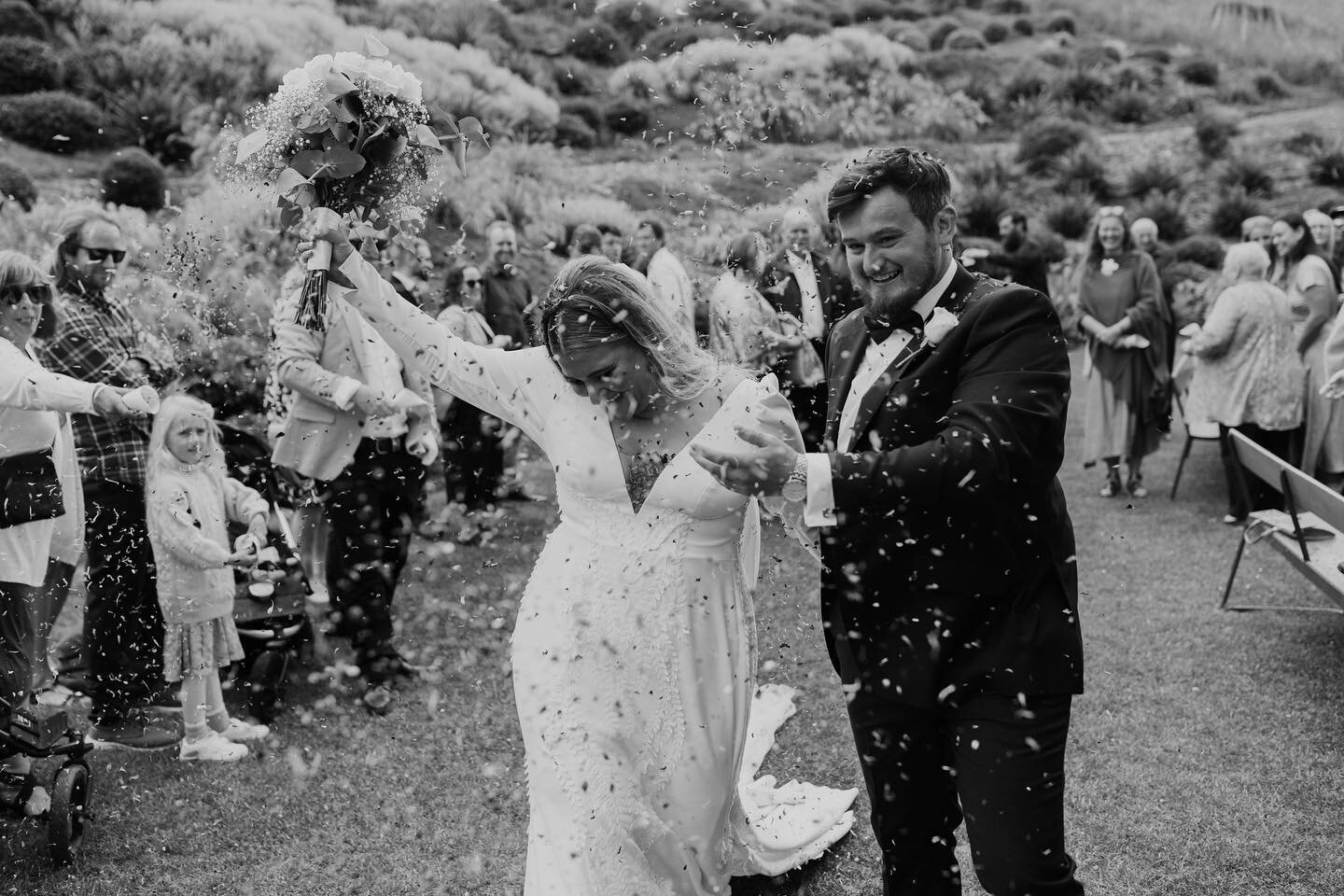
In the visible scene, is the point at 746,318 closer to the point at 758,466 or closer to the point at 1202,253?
the point at 758,466

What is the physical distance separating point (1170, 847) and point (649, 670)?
2.07 meters

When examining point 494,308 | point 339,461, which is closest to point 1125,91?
point 494,308

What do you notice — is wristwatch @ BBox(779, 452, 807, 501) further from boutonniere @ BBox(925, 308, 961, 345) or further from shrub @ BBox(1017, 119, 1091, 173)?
shrub @ BBox(1017, 119, 1091, 173)

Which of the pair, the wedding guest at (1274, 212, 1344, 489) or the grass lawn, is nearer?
the grass lawn

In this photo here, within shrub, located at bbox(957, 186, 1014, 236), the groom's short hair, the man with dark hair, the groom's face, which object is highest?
the groom's short hair

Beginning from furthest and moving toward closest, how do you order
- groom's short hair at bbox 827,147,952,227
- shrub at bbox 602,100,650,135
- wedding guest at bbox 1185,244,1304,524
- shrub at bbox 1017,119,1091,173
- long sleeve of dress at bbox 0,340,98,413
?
shrub at bbox 1017,119,1091,173 < shrub at bbox 602,100,650,135 < wedding guest at bbox 1185,244,1304,524 < long sleeve of dress at bbox 0,340,98,413 < groom's short hair at bbox 827,147,952,227

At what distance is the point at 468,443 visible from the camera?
8992mm

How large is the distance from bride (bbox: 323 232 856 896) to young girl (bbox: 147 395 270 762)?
2.03m

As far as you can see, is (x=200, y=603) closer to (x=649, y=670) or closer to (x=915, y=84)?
(x=649, y=670)

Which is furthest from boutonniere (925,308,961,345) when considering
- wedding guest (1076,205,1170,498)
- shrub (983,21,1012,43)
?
shrub (983,21,1012,43)

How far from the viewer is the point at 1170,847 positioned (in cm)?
402

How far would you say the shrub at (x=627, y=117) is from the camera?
20859mm

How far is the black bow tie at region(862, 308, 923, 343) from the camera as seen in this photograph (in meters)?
2.75

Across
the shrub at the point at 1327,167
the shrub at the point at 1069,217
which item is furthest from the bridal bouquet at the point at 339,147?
the shrub at the point at 1327,167
